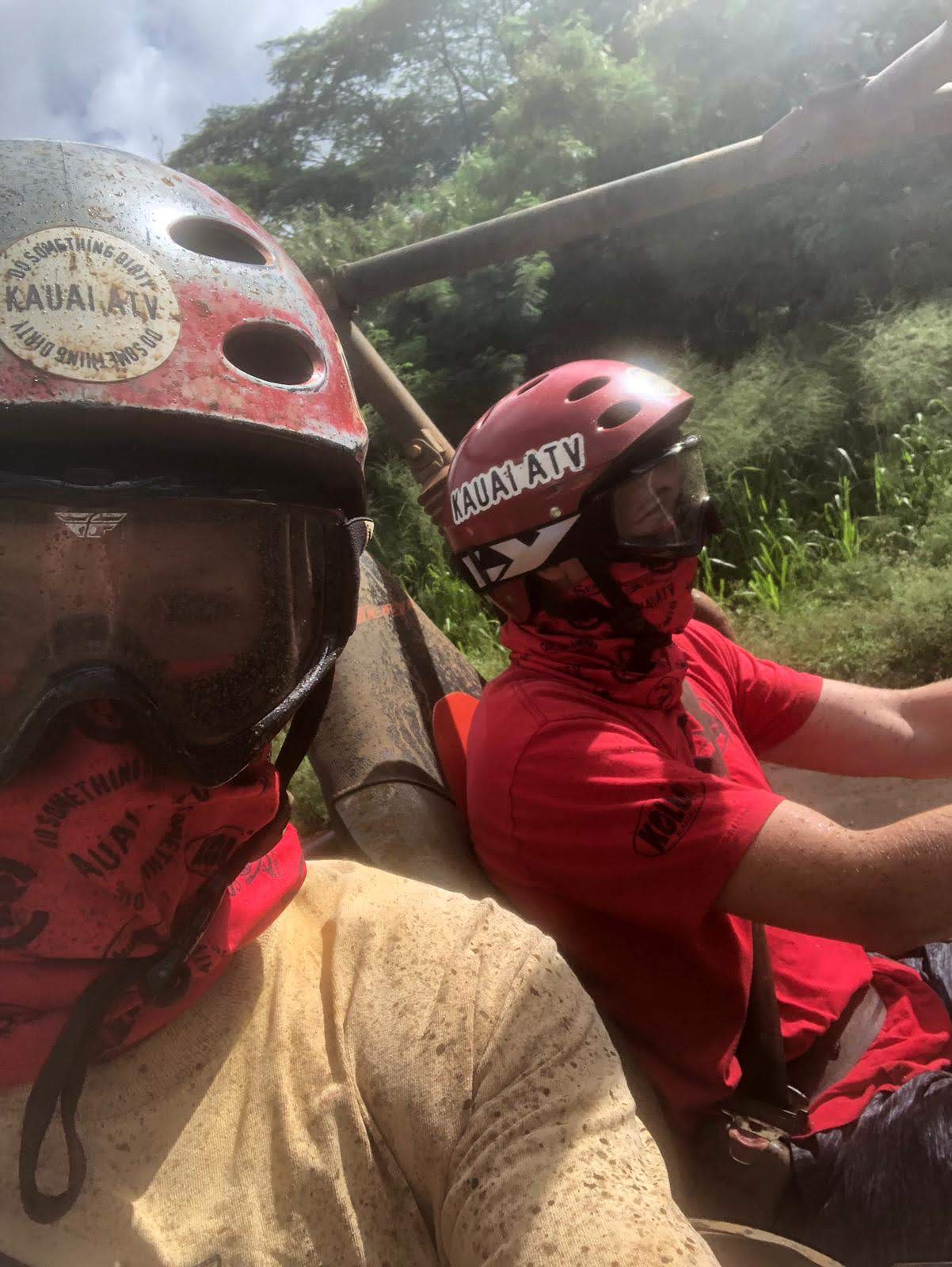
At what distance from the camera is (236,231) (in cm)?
140

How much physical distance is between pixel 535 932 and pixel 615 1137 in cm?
27

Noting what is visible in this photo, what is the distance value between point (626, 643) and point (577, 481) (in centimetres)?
36

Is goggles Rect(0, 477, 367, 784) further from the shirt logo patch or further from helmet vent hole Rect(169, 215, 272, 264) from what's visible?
the shirt logo patch

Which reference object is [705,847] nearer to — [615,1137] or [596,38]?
[615,1137]

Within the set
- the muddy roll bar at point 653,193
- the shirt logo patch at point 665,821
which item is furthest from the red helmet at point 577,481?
the muddy roll bar at point 653,193

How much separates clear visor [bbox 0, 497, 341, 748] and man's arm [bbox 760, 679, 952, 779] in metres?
1.58

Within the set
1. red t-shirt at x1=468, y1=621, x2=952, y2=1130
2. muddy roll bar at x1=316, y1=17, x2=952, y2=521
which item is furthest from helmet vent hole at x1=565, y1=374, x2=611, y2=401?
muddy roll bar at x1=316, y1=17, x2=952, y2=521

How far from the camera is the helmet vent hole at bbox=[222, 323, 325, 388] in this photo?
4.39ft

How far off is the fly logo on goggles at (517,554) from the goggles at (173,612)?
2.67 ft

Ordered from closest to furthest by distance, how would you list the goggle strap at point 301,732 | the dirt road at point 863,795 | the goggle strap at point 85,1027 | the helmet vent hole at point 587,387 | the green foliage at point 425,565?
the goggle strap at point 85,1027, the goggle strap at point 301,732, the helmet vent hole at point 587,387, the dirt road at point 863,795, the green foliage at point 425,565

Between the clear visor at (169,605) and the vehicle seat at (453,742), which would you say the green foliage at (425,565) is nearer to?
the vehicle seat at (453,742)

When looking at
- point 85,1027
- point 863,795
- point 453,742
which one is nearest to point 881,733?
point 453,742

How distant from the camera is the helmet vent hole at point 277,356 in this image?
1.34 metres

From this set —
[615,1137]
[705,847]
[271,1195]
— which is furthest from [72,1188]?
[705,847]
